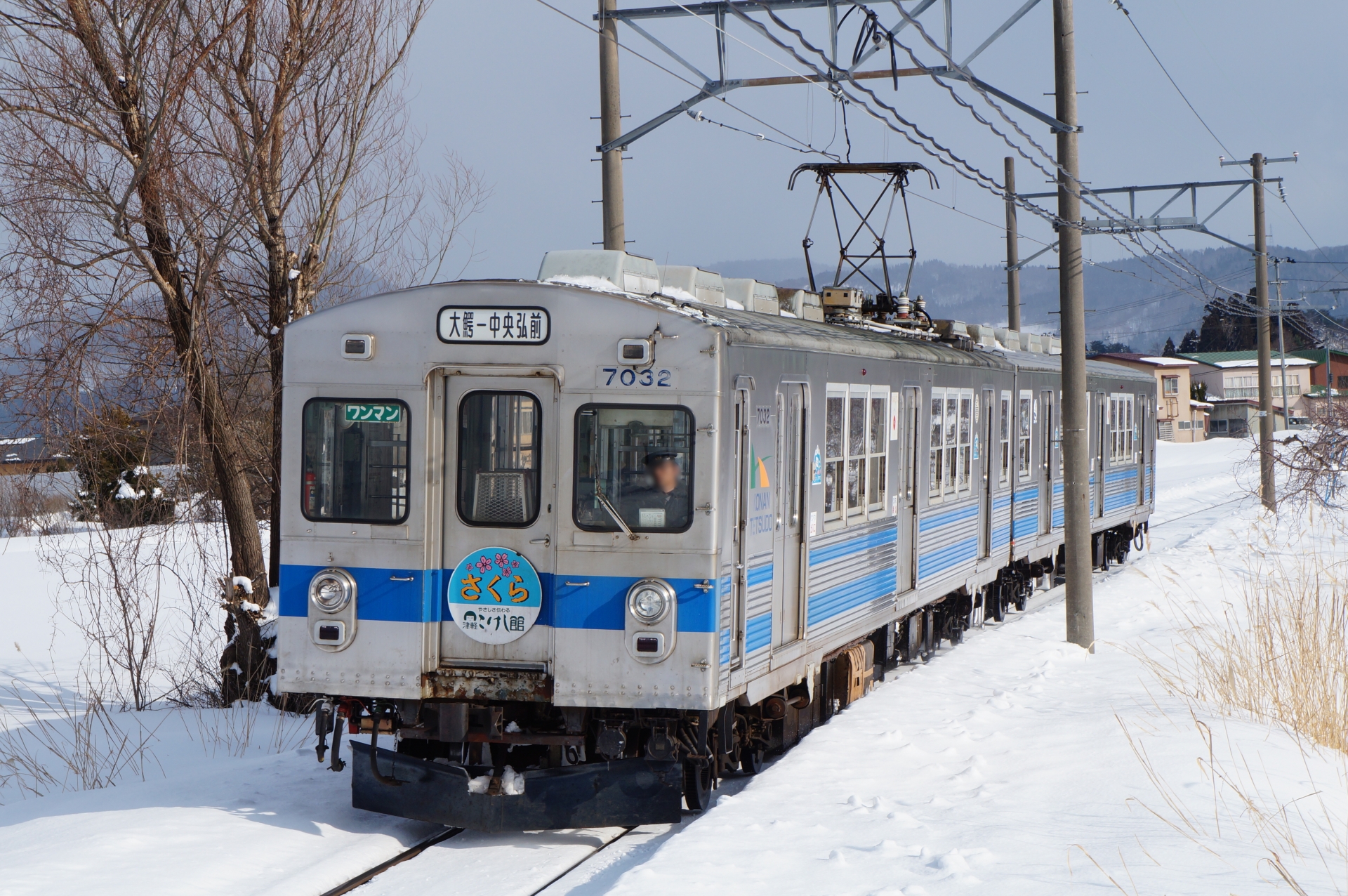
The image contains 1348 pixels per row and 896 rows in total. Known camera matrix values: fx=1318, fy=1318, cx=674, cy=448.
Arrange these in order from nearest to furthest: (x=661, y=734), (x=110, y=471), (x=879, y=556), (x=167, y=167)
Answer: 1. (x=661, y=734)
2. (x=879, y=556)
3. (x=167, y=167)
4. (x=110, y=471)

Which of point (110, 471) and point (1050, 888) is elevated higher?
point (110, 471)

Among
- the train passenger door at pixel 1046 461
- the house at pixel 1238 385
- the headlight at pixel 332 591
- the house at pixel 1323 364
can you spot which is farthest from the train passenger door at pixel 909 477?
the house at pixel 1323 364

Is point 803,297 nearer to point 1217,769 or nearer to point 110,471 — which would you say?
point 1217,769

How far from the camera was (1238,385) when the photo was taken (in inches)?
3551

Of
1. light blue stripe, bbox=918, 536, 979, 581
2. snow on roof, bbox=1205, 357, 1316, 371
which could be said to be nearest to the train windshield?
light blue stripe, bbox=918, 536, 979, 581

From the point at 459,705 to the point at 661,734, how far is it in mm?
1038

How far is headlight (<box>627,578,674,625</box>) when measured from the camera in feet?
21.2

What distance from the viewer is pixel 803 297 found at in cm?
990

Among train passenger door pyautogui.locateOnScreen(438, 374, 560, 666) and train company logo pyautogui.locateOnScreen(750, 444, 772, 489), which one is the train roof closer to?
train passenger door pyautogui.locateOnScreen(438, 374, 560, 666)

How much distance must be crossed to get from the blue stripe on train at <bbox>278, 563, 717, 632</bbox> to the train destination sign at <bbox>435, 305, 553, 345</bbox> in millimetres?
1192

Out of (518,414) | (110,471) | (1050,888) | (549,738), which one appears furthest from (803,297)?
(110,471)

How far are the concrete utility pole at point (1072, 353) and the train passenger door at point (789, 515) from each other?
5.02 meters

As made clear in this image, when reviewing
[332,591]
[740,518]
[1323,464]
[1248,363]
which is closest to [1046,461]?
[740,518]

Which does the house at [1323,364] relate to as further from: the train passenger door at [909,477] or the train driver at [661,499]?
the train driver at [661,499]
